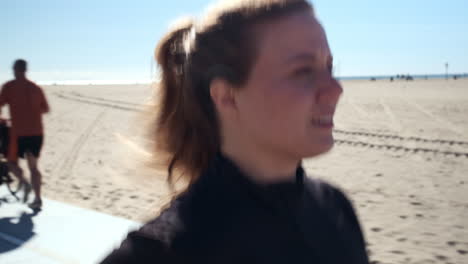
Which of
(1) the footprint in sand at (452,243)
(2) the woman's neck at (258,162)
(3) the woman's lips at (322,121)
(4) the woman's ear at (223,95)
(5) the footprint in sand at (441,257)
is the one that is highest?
(4) the woman's ear at (223,95)

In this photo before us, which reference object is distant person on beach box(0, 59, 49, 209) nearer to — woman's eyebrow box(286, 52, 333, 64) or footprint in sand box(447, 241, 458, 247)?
footprint in sand box(447, 241, 458, 247)

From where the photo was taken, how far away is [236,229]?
0.84m

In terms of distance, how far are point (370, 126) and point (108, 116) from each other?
30.5 ft

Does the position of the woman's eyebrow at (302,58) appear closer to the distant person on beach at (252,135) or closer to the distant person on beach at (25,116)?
the distant person on beach at (252,135)

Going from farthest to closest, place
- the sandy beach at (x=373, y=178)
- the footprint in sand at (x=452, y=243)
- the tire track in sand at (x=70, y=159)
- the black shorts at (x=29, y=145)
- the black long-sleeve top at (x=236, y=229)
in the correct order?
the tire track in sand at (x=70, y=159), the black shorts at (x=29, y=145), the footprint in sand at (x=452, y=243), the sandy beach at (x=373, y=178), the black long-sleeve top at (x=236, y=229)

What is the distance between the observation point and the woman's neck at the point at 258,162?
0.93m

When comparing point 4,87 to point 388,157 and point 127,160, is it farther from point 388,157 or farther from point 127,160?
point 388,157

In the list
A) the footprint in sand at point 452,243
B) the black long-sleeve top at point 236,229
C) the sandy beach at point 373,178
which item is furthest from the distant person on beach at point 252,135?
the footprint in sand at point 452,243

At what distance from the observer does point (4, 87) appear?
5.16m

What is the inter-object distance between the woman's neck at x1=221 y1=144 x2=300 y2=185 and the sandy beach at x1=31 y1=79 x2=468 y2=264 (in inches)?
11.8

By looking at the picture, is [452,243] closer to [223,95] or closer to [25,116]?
[223,95]

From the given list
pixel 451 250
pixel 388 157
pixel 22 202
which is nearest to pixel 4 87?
pixel 22 202

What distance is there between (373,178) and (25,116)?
4.87 metres

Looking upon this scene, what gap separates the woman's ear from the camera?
0.91 m
